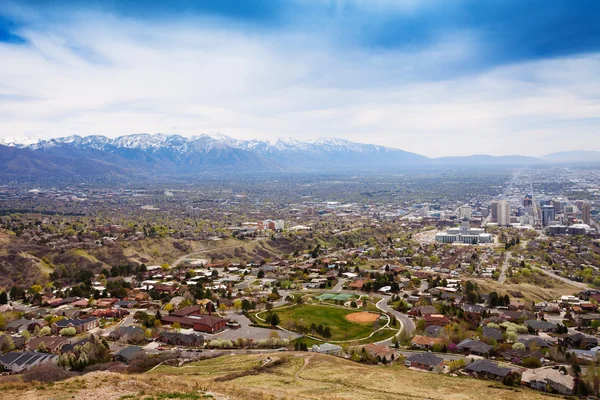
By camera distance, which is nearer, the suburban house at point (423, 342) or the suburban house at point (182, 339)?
the suburban house at point (423, 342)

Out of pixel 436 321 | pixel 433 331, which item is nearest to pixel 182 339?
pixel 433 331

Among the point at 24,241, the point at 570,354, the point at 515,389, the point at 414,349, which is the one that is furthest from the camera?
the point at 24,241

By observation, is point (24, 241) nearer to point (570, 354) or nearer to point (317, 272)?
point (317, 272)

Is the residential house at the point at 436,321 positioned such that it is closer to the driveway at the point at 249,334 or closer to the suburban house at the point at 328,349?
the suburban house at the point at 328,349

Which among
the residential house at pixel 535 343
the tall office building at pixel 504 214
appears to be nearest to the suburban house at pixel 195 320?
the residential house at pixel 535 343

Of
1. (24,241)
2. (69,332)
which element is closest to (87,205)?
(24,241)

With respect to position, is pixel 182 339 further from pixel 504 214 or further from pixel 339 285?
pixel 504 214
